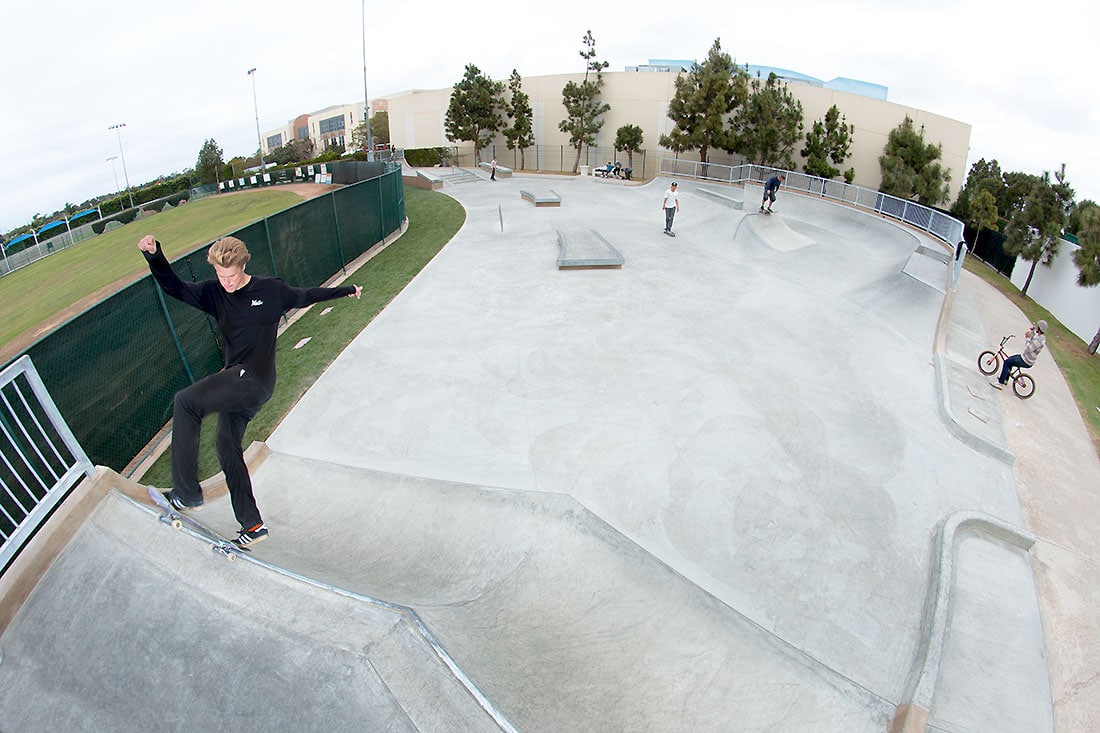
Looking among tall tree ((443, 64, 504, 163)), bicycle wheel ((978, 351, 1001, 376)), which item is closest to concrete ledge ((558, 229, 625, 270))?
bicycle wheel ((978, 351, 1001, 376))

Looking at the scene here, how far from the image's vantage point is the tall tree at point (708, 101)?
3600 cm

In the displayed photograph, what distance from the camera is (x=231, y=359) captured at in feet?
11.8

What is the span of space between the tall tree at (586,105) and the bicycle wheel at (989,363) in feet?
123

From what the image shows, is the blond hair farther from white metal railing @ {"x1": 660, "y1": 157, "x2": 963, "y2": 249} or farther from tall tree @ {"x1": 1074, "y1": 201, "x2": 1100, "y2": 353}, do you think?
tall tree @ {"x1": 1074, "y1": 201, "x2": 1100, "y2": 353}

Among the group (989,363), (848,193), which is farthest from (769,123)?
(989,363)

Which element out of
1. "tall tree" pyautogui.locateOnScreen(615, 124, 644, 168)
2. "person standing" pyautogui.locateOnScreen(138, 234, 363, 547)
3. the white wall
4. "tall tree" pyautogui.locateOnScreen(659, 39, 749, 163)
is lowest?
the white wall

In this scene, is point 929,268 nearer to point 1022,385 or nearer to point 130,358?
point 1022,385

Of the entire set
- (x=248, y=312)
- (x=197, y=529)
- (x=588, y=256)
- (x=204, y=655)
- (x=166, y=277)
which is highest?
(x=166, y=277)

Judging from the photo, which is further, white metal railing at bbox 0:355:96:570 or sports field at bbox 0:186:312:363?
sports field at bbox 0:186:312:363

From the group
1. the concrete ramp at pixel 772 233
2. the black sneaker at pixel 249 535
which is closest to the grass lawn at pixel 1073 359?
the concrete ramp at pixel 772 233

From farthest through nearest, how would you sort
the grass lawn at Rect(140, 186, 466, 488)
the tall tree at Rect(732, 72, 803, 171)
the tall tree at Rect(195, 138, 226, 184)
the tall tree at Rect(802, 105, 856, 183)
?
the tall tree at Rect(195, 138, 226, 184)
the tall tree at Rect(802, 105, 856, 183)
the tall tree at Rect(732, 72, 803, 171)
the grass lawn at Rect(140, 186, 466, 488)

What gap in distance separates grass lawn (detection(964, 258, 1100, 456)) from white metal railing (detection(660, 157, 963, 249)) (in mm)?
4256

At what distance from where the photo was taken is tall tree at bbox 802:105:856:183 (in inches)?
1451

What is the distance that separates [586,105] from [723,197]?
25.2 m
